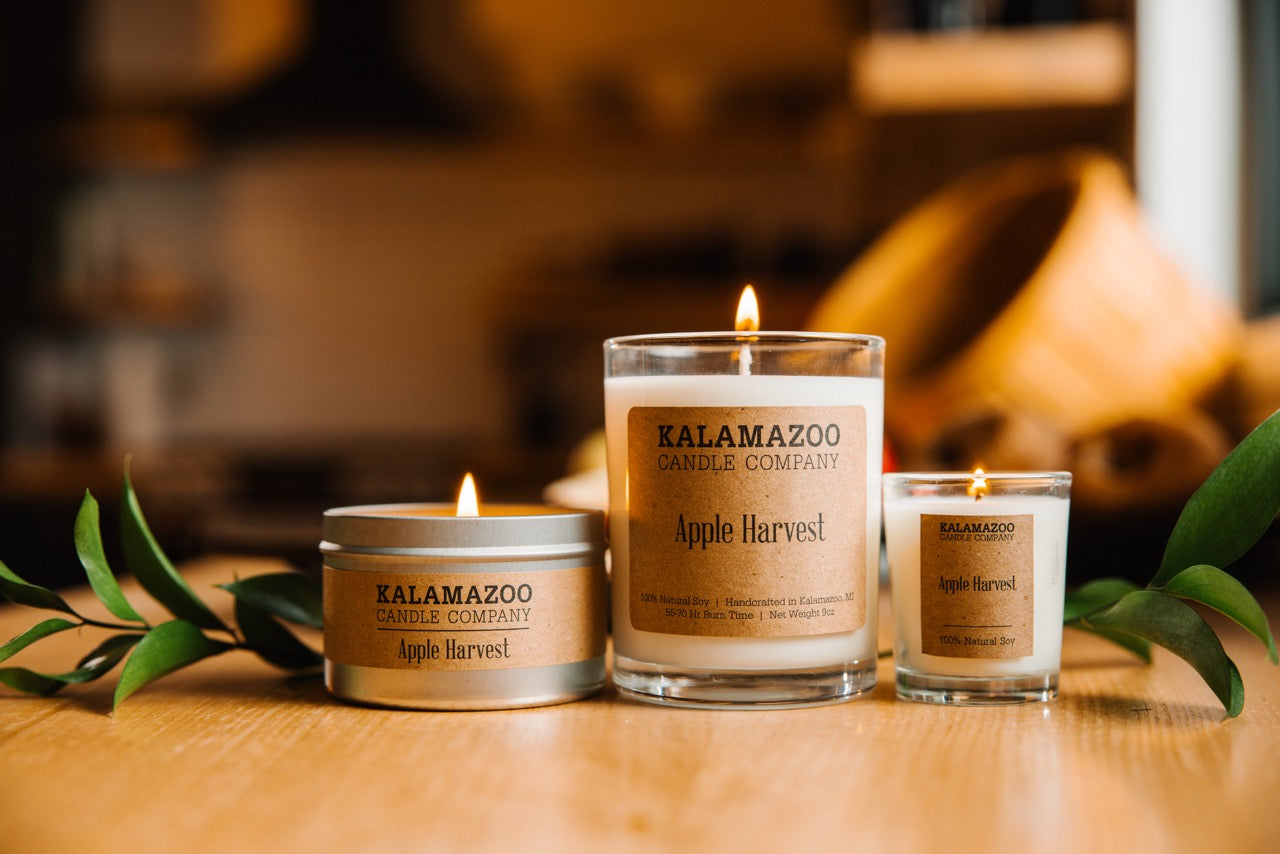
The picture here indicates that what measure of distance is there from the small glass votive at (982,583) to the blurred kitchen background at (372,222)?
2.13 meters

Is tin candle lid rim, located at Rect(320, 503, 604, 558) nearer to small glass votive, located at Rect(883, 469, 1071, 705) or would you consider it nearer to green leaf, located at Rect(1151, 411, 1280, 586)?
small glass votive, located at Rect(883, 469, 1071, 705)

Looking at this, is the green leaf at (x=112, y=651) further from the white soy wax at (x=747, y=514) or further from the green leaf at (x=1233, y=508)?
the green leaf at (x=1233, y=508)

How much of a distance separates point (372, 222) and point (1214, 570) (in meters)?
3.22

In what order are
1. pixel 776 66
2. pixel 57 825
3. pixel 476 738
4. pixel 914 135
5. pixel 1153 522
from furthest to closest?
pixel 776 66, pixel 914 135, pixel 1153 522, pixel 476 738, pixel 57 825

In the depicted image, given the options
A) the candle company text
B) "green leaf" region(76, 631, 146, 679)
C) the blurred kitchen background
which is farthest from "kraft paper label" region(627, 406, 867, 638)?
the blurred kitchen background

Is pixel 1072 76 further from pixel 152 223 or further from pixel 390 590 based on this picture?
pixel 152 223

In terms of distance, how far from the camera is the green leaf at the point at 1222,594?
455 mm

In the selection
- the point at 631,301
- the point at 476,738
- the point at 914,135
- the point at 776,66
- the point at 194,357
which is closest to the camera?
the point at 476,738

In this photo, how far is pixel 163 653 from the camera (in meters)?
0.52

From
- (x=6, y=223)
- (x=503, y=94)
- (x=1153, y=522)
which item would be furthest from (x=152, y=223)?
(x=1153, y=522)

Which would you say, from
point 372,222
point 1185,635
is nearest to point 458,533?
point 1185,635

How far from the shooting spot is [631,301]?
3049 millimetres

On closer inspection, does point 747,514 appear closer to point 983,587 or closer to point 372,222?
point 983,587

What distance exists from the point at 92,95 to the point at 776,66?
6.20 ft
